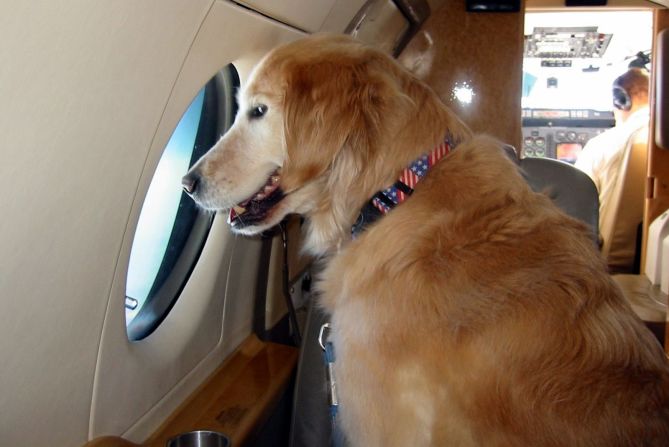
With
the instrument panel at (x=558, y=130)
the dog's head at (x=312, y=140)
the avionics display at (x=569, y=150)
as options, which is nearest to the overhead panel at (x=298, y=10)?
the dog's head at (x=312, y=140)

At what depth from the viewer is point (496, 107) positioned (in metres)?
3.78

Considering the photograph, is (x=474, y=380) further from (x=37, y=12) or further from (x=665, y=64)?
(x=665, y=64)

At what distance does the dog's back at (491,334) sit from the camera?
4.67ft

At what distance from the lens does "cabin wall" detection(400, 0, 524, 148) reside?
3.72m

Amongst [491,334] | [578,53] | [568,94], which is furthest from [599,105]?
[491,334]

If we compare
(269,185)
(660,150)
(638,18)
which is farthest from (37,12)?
(638,18)

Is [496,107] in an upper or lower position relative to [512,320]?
upper

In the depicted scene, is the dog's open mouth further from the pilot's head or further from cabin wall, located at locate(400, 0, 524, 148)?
the pilot's head

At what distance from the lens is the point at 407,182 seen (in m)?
1.68

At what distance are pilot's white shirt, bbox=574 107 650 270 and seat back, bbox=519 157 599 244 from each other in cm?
379

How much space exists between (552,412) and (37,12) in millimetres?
1286

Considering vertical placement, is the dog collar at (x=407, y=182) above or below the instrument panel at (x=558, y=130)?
below

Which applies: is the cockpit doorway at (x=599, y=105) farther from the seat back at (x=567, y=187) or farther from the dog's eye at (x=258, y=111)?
the dog's eye at (x=258, y=111)

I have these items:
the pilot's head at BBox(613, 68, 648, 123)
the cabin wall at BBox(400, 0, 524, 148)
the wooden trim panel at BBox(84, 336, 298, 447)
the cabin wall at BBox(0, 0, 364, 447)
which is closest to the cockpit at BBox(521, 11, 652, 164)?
the pilot's head at BBox(613, 68, 648, 123)
